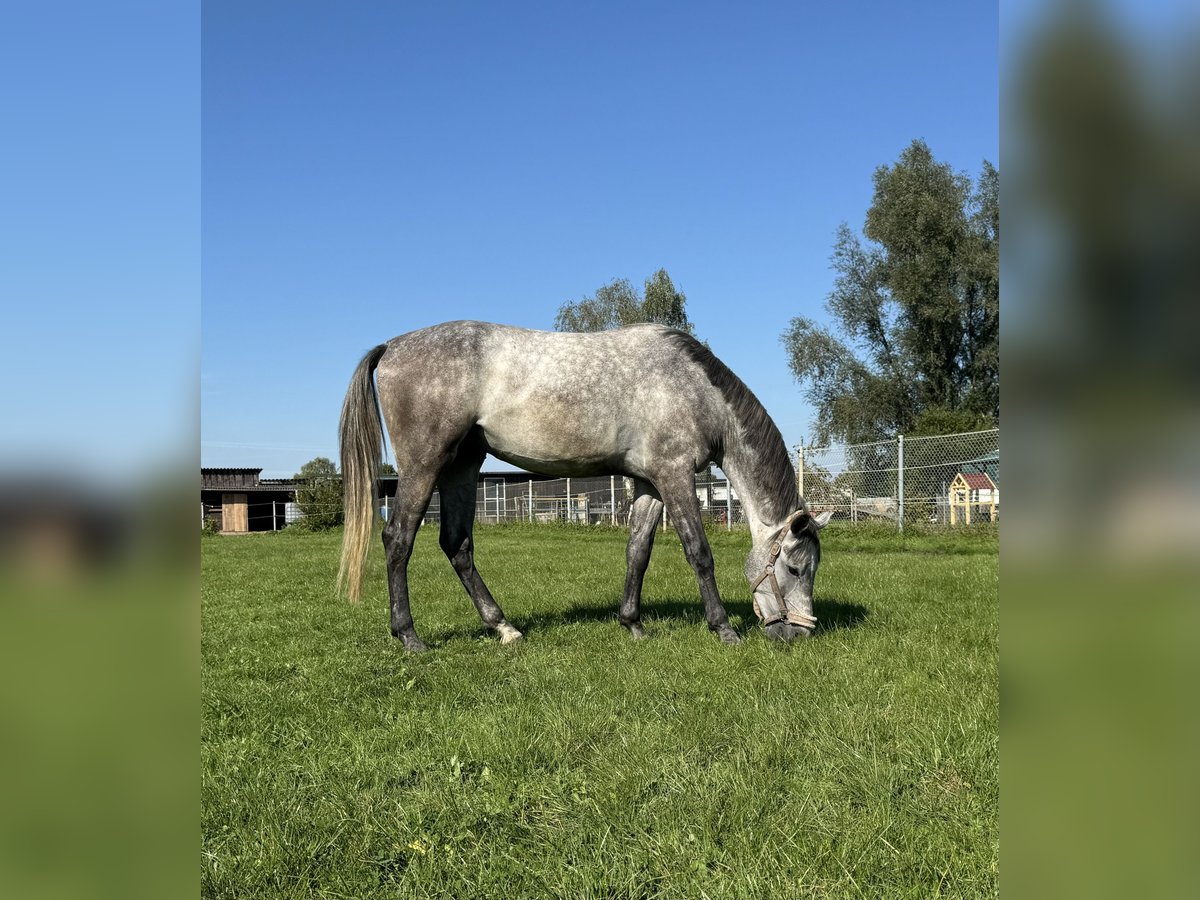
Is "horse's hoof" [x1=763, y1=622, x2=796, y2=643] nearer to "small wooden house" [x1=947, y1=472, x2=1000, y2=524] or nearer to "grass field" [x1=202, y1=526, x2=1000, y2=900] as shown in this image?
"grass field" [x1=202, y1=526, x2=1000, y2=900]

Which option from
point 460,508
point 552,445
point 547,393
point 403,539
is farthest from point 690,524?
point 403,539

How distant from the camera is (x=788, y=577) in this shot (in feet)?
19.4

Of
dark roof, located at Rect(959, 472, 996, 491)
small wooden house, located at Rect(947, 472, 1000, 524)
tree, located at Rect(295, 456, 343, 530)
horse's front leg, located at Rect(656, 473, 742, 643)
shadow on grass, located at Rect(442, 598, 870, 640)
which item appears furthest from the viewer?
tree, located at Rect(295, 456, 343, 530)

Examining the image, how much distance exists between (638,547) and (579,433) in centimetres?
118

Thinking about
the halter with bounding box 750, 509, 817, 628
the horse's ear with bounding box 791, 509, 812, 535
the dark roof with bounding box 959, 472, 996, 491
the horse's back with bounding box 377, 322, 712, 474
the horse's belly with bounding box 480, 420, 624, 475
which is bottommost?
the halter with bounding box 750, 509, 817, 628

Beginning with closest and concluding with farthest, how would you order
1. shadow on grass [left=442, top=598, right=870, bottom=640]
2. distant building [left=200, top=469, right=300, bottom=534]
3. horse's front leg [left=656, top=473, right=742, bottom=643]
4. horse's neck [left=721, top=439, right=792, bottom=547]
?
horse's front leg [left=656, top=473, right=742, bottom=643], horse's neck [left=721, top=439, right=792, bottom=547], shadow on grass [left=442, top=598, right=870, bottom=640], distant building [left=200, top=469, right=300, bottom=534]

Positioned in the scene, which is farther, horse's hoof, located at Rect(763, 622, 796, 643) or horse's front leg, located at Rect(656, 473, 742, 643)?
horse's front leg, located at Rect(656, 473, 742, 643)

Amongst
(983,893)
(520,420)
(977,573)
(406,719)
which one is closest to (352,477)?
(520,420)

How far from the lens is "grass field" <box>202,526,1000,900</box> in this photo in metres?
2.35

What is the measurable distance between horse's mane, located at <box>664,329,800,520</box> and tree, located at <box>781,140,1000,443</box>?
24606 mm

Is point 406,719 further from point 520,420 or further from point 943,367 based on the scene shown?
point 943,367

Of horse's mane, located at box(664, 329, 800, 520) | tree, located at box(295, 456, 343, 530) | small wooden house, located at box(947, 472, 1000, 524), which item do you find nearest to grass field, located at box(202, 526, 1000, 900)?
horse's mane, located at box(664, 329, 800, 520)
